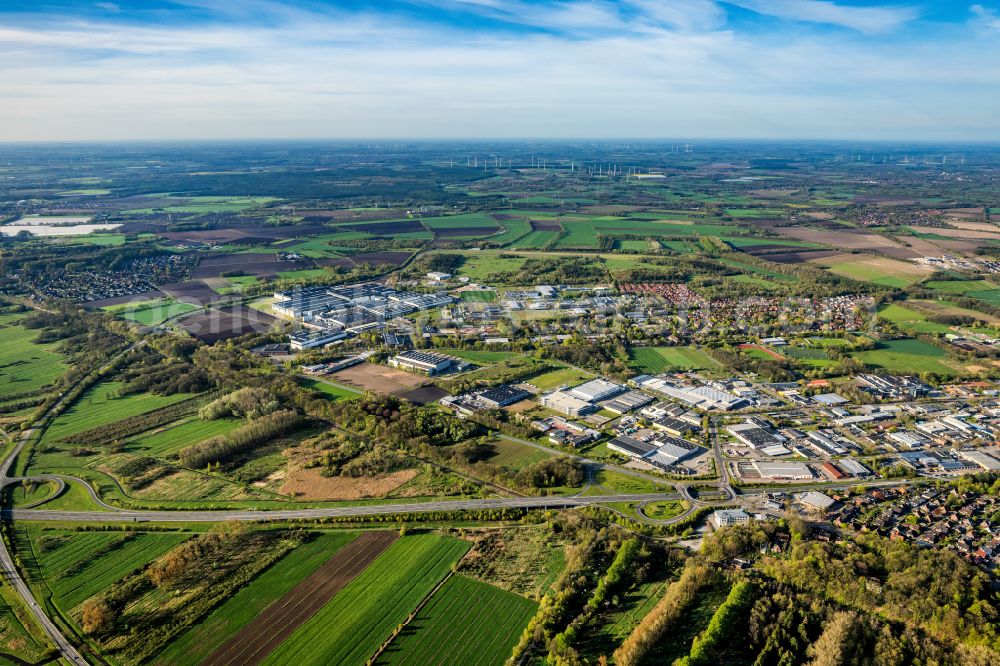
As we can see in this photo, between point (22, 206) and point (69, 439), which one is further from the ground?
point (22, 206)

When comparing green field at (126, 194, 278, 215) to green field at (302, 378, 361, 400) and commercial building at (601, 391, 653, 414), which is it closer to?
green field at (302, 378, 361, 400)

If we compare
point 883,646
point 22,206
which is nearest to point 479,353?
point 883,646

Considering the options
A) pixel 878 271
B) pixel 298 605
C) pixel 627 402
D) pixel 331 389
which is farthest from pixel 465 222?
pixel 298 605

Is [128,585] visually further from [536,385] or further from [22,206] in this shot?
[22,206]

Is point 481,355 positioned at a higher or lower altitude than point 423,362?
lower

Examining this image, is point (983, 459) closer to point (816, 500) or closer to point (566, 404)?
point (816, 500)

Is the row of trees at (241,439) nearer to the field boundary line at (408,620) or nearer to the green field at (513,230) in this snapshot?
the field boundary line at (408,620)

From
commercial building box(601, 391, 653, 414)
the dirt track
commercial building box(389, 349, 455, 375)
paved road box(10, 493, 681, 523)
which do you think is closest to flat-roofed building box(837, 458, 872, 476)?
paved road box(10, 493, 681, 523)
